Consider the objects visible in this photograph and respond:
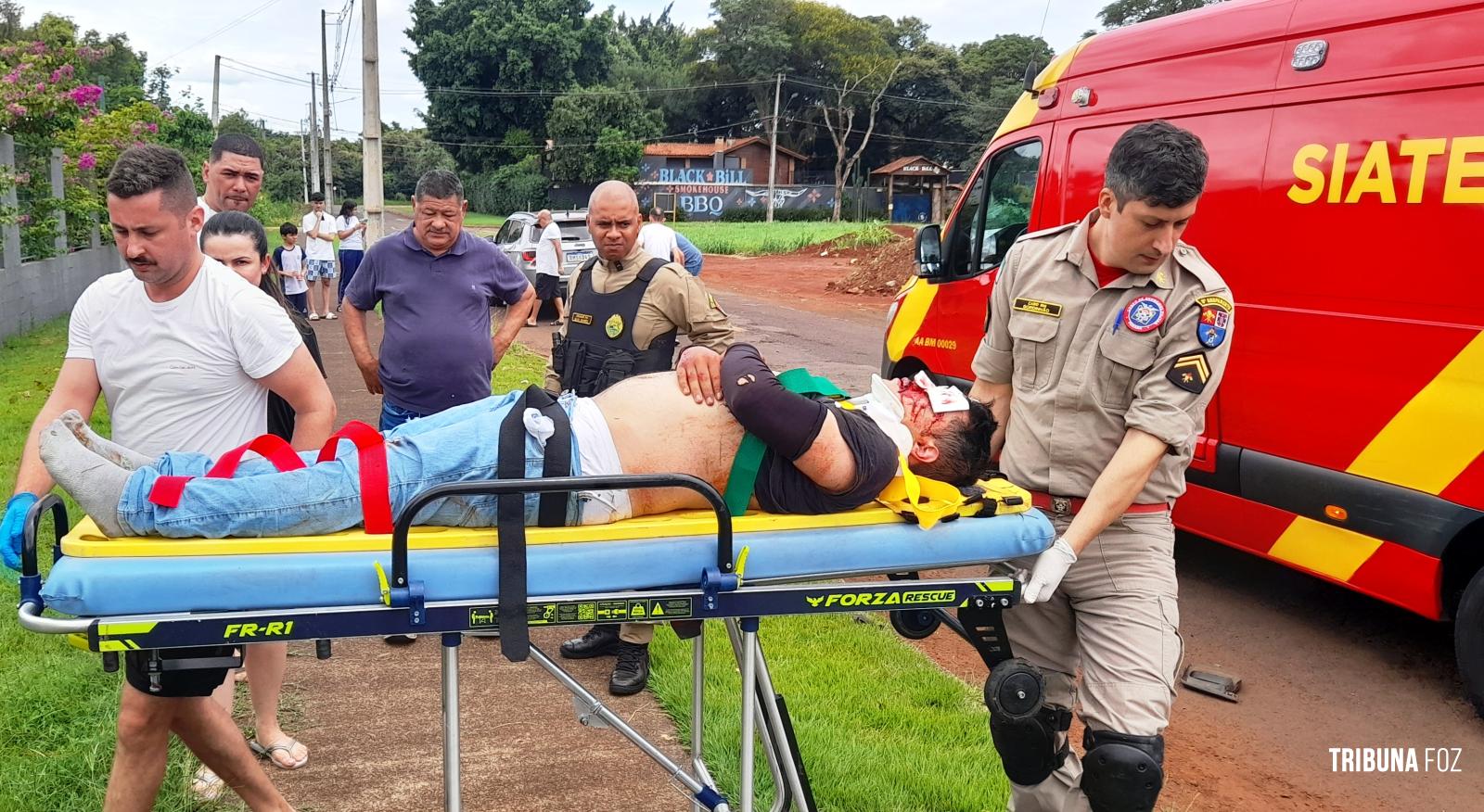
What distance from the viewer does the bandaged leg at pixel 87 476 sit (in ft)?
7.10

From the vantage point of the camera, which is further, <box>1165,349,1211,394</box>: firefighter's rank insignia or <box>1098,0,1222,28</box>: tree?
<box>1098,0,1222,28</box>: tree

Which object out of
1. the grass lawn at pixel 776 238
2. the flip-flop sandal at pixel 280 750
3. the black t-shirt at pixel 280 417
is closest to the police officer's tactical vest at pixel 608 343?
the black t-shirt at pixel 280 417

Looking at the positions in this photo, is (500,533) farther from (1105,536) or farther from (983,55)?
(983,55)

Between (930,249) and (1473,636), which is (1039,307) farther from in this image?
(930,249)

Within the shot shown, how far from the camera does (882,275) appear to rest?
22875mm

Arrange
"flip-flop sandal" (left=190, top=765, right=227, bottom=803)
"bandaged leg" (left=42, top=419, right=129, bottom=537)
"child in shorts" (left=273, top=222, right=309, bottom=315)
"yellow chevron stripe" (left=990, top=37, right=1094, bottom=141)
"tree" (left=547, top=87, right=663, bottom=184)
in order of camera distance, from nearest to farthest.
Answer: "bandaged leg" (left=42, top=419, right=129, bottom=537)
"flip-flop sandal" (left=190, top=765, right=227, bottom=803)
"yellow chevron stripe" (left=990, top=37, right=1094, bottom=141)
"child in shorts" (left=273, top=222, right=309, bottom=315)
"tree" (left=547, top=87, right=663, bottom=184)

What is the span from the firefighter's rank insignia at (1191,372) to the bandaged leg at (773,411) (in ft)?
2.91

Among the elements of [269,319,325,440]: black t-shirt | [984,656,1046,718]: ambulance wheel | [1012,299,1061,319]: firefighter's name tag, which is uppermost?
[1012,299,1061,319]: firefighter's name tag

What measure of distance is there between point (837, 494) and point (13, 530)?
1.83 meters

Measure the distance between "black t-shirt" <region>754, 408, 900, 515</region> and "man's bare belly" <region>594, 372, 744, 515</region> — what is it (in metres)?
0.11

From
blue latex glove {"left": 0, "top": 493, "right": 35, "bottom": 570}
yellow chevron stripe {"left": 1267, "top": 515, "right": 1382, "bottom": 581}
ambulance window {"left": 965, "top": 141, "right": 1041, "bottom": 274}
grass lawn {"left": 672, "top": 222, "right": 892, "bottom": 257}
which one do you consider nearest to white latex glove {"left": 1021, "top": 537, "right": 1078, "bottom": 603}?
blue latex glove {"left": 0, "top": 493, "right": 35, "bottom": 570}

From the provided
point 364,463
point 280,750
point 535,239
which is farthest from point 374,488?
point 535,239

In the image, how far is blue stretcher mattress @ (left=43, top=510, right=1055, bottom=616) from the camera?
2.10m

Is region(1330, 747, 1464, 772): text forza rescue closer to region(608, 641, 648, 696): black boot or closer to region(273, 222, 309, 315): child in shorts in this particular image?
region(608, 641, 648, 696): black boot
